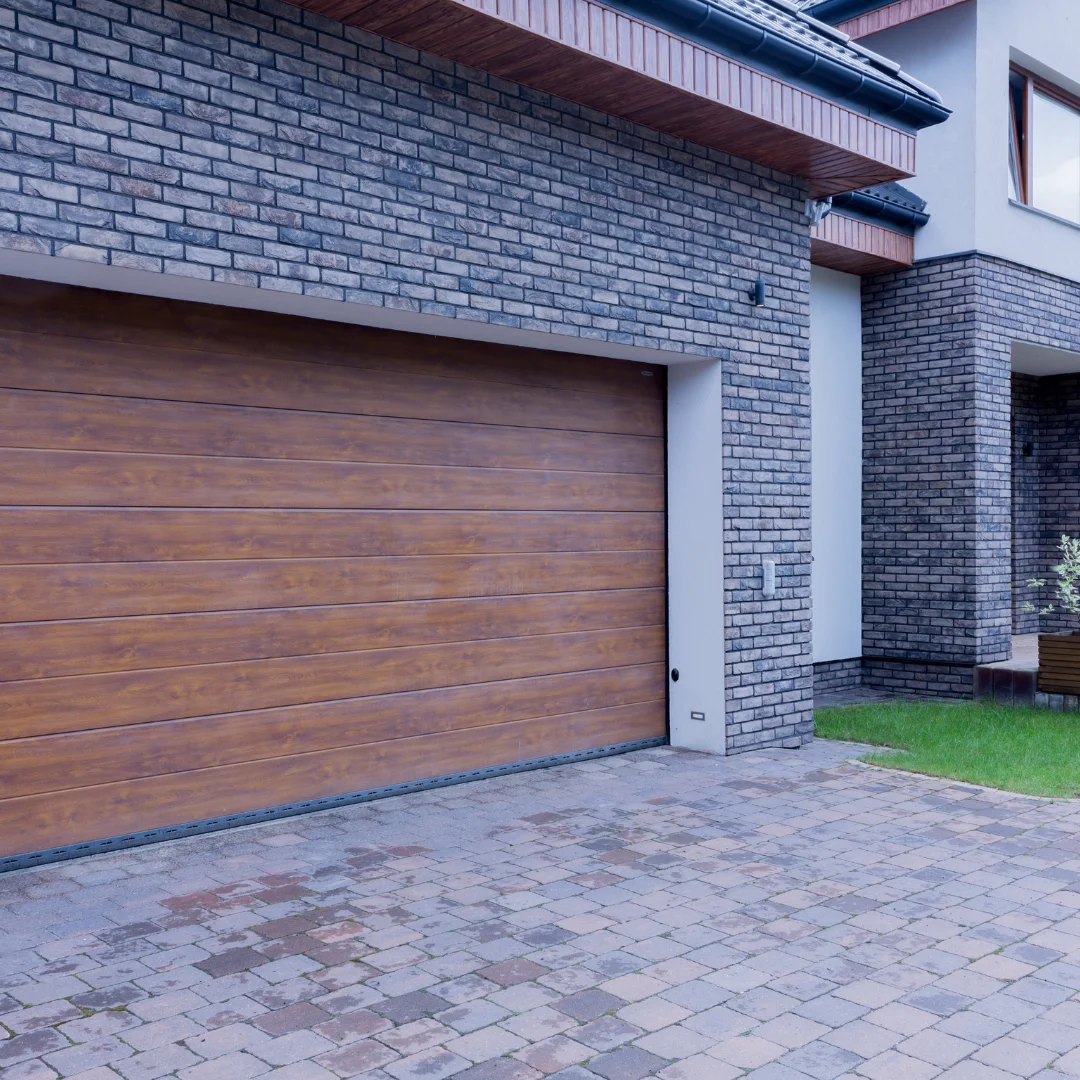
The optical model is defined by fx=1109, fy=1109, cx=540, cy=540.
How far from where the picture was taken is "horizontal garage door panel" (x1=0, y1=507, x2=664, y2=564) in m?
Answer: 4.72

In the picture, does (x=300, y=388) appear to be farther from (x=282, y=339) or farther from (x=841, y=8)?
(x=841, y=8)

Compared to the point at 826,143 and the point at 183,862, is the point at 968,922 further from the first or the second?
the point at 826,143

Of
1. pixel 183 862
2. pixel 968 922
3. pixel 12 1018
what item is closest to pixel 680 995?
pixel 968 922

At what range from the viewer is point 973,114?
374 inches

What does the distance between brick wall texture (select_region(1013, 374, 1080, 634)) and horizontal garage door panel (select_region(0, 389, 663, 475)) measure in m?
6.95

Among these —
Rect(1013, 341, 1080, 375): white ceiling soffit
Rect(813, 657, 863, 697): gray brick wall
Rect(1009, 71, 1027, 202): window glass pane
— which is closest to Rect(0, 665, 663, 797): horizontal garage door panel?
Rect(813, 657, 863, 697): gray brick wall

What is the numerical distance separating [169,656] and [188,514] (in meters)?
0.66

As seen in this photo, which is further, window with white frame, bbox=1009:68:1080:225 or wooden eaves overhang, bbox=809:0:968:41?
window with white frame, bbox=1009:68:1080:225

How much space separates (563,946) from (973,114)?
8.38 m

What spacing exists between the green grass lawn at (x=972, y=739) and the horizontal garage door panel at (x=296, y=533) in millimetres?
2107

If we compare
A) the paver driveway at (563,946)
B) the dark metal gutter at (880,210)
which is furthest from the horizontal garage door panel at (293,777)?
the dark metal gutter at (880,210)

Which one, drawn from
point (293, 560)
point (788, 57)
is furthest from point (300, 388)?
point (788, 57)

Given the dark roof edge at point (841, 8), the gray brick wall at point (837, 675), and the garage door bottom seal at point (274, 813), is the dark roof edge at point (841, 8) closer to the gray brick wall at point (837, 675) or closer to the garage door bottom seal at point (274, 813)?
the gray brick wall at point (837, 675)

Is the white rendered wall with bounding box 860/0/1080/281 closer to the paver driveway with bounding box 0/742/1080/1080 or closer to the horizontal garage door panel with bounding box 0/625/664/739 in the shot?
the horizontal garage door panel with bounding box 0/625/664/739
